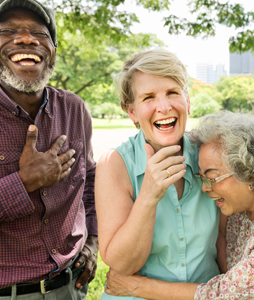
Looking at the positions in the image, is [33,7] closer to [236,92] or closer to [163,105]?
[163,105]

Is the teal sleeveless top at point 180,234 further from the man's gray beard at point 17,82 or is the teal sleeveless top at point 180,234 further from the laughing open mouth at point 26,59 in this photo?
the laughing open mouth at point 26,59

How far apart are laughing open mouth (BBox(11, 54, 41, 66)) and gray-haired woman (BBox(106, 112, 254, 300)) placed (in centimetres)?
127

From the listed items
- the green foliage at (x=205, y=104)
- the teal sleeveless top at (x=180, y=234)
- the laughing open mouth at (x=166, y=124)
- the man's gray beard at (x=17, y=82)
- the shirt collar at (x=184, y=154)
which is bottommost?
the green foliage at (x=205, y=104)

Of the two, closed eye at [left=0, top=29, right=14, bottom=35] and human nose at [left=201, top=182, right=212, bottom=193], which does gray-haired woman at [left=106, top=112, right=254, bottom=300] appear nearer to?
human nose at [left=201, top=182, right=212, bottom=193]

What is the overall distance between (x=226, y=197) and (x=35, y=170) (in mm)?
1265

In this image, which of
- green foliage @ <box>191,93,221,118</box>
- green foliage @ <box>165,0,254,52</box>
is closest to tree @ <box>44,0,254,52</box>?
green foliage @ <box>165,0,254,52</box>

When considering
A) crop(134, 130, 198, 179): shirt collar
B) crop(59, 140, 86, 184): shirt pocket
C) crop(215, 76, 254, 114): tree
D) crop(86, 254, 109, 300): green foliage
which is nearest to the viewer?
crop(134, 130, 198, 179): shirt collar

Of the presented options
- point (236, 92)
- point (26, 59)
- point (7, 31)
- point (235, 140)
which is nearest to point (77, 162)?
point (26, 59)

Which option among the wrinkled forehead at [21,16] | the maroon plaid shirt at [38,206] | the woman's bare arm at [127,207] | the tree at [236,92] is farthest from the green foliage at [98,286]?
the tree at [236,92]

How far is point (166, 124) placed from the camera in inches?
79.6

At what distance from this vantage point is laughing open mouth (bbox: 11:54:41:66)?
2.13m

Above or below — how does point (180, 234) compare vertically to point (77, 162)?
below

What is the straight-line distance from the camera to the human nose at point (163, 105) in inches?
76.6

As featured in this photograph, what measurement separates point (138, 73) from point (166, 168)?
69 cm
